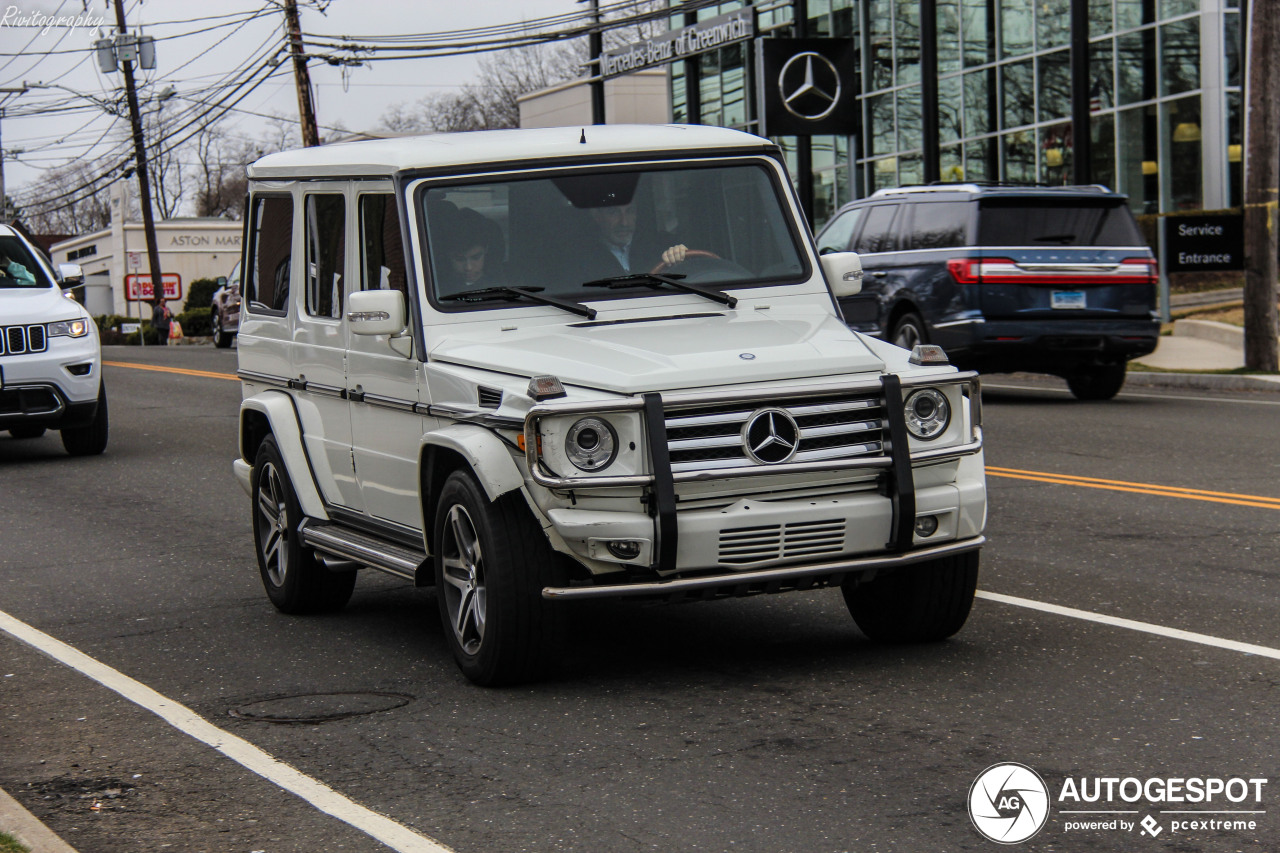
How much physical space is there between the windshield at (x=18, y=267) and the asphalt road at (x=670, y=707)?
5.86m

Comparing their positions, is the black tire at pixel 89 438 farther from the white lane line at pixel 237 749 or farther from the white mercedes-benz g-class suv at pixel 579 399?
the white lane line at pixel 237 749

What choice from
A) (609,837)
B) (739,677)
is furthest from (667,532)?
(609,837)

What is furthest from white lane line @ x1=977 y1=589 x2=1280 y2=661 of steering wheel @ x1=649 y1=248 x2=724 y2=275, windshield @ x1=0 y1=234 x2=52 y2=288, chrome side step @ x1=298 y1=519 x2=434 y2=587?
windshield @ x1=0 y1=234 x2=52 y2=288

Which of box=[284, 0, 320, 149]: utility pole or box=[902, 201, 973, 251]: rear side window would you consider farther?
box=[284, 0, 320, 149]: utility pole

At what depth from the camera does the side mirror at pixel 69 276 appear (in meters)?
15.6

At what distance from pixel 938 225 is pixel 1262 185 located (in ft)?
14.8

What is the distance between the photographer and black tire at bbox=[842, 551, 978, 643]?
6.60 m

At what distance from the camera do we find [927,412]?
6.30 m

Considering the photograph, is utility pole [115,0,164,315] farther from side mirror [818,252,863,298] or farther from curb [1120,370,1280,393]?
side mirror [818,252,863,298]

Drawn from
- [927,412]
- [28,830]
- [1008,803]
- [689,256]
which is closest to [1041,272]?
[689,256]

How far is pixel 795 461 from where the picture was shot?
604 cm

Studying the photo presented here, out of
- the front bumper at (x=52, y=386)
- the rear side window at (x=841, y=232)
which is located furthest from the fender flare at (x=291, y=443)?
the rear side window at (x=841, y=232)

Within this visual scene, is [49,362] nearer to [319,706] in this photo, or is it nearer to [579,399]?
[319,706]

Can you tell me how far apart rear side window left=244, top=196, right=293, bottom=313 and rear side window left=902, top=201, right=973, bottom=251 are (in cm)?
970
